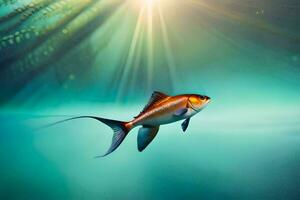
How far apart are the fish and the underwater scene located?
39 centimetres

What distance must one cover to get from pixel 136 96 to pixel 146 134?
0.53 m

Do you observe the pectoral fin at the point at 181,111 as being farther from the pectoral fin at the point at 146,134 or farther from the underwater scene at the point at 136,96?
the underwater scene at the point at 136,96

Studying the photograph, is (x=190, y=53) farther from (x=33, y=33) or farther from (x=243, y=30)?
(x=33, y=33)

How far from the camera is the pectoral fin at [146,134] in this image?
1.84 metres

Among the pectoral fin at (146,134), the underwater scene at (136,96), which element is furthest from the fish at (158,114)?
the underwater scene at (136,96)

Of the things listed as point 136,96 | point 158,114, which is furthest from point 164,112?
point 136,96

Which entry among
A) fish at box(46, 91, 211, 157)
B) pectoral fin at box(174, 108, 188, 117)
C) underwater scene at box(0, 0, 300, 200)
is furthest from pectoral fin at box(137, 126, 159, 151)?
underwater scene at box(0, 0, 300, 200)

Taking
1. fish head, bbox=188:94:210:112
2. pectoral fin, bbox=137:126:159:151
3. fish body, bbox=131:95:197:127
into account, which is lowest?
pectoral fin, bbox=137:126:159:151

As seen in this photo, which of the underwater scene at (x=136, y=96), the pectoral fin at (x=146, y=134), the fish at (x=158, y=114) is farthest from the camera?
the underwater scene at (x=136, y=96)

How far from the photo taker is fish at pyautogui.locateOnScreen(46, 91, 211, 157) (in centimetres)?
173

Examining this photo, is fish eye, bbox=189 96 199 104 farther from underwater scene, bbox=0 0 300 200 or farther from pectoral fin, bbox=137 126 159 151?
underwater scene, bbox=0 0 300 200

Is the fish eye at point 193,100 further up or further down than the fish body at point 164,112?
further up

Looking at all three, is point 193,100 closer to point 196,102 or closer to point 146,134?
point 196,102

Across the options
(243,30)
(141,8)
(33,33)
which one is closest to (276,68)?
(243,30)
